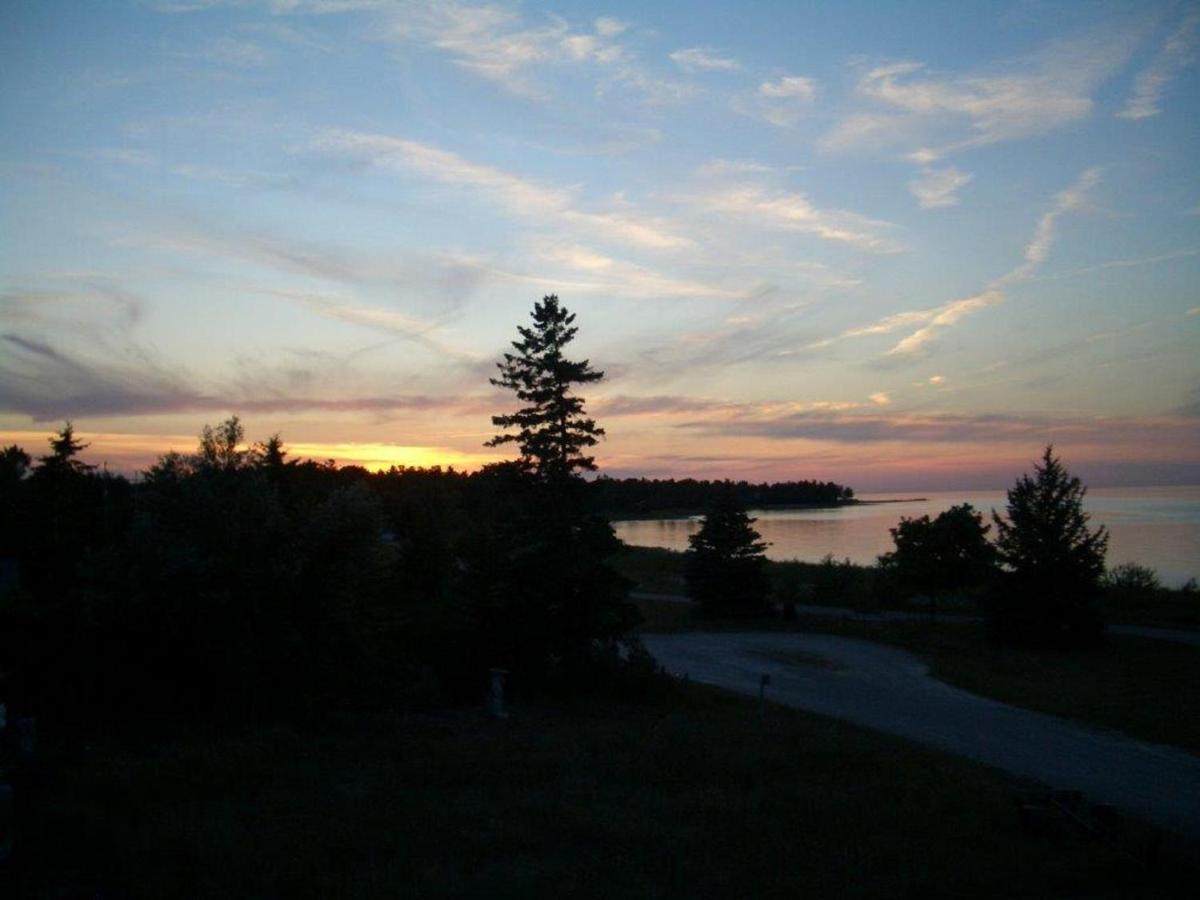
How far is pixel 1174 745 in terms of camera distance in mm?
14570

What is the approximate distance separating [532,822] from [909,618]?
30.5 m

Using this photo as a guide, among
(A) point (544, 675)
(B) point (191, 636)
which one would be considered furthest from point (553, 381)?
(B) point (191, 636)

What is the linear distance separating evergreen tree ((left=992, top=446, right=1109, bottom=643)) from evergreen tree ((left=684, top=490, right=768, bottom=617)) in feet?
29.2

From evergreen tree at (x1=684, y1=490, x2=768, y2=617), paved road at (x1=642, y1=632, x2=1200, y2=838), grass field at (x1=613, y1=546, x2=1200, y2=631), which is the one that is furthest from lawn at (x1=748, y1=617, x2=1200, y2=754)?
grass field at (x1=613, y1=546, x2=1200, y2=631)

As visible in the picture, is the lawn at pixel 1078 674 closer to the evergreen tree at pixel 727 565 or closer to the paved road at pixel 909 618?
the paved road at pixel 909 618

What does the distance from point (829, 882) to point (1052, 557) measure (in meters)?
26.3

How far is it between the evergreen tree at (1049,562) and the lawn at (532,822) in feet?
62.5

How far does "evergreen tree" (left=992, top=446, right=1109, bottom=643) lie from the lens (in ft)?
94.2

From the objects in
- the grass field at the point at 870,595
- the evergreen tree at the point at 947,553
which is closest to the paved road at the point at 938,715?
the grass field at the point at 870,595

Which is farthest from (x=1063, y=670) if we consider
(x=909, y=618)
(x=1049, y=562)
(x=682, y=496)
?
(x=682, y=496)

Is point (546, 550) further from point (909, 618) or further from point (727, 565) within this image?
point (909, 618)

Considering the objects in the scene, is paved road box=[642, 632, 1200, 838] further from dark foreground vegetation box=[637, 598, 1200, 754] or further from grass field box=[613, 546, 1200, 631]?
grass field box=[613, 546, 1200, 631]

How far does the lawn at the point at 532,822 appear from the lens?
661 cm

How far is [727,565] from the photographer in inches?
1384
